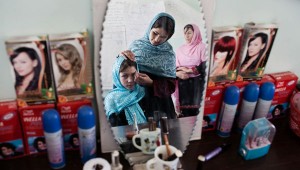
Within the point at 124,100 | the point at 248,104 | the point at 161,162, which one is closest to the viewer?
the point at 161,162

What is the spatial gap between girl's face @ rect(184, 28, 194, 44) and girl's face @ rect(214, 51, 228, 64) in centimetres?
11

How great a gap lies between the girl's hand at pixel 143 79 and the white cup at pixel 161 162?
0.60 feet

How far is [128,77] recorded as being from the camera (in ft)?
2.68

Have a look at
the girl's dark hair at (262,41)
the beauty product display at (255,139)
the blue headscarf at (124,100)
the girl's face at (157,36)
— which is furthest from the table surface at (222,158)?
the girl's face at (157,36)

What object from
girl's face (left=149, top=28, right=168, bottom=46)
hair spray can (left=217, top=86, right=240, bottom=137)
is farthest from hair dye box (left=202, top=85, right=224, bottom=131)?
girl's face (left=149, top=28, right=168, bottom=46)

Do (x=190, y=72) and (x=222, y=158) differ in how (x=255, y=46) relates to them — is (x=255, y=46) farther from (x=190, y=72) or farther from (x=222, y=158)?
(x=222, y=158)

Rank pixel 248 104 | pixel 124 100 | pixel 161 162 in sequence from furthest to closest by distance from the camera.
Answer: pixel 248 104
pixel 124 100
pixel 161 162

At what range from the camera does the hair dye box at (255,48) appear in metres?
0.90

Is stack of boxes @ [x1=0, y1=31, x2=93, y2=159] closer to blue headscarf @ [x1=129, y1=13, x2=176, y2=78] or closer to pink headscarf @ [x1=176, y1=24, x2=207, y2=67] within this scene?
blue headscarf @ [x1=129, y1=13, x2=176, y2=78]

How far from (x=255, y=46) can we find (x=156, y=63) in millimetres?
327

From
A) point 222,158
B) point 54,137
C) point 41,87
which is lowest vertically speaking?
point 222,158

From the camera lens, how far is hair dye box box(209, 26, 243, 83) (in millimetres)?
879

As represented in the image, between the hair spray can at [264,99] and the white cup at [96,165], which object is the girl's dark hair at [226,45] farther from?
the white cup at [96,165]

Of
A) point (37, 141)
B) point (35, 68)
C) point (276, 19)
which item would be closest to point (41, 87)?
point (35, 68)
